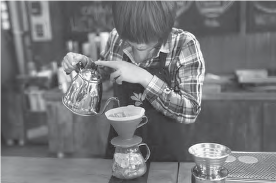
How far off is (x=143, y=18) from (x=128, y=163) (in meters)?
0.63

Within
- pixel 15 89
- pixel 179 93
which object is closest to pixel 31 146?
pixel 15 89

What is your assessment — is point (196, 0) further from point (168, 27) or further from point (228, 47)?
point (168, 27)

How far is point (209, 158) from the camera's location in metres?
1.27

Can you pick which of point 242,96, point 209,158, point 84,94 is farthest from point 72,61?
point 242,96

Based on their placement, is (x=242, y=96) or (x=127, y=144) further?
(x=242, y=96)

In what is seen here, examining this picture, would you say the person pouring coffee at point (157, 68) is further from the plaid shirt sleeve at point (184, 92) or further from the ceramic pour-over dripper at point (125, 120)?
the ceramic pour-over dripper at point (125, 120)

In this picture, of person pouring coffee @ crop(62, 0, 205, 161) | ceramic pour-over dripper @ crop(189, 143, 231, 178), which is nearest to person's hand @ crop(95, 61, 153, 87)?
person pouring coffee @ crop(62, 0, 205, 161)

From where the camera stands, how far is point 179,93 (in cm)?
179

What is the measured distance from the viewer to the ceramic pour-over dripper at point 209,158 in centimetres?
128

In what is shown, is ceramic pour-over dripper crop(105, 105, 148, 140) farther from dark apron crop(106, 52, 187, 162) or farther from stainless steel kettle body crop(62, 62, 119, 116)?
dark apron crop(106, 52, 187, 162)

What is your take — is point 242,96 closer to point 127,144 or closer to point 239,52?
point 239,52

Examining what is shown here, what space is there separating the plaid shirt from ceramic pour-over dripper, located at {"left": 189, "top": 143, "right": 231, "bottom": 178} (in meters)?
0.37

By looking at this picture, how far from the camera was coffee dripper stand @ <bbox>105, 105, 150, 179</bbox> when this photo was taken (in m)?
1.40

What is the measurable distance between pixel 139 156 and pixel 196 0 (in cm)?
276
